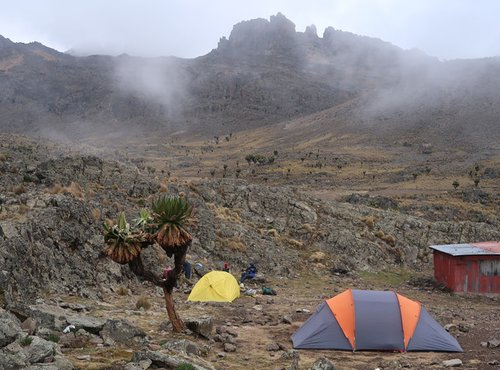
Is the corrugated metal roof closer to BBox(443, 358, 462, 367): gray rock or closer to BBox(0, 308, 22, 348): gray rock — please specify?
BBox(443, 358, 462, 367): gray rock

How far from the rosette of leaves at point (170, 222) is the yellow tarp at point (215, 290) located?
661 centimetres

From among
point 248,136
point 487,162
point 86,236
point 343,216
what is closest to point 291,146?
point 248,136

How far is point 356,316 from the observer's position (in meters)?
13.2

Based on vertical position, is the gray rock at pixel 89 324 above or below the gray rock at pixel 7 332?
below

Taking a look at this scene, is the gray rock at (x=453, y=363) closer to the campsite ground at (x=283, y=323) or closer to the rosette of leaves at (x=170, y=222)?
the campsite ground at (x=283, y=323)

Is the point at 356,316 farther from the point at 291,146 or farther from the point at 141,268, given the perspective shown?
the point at 291,146

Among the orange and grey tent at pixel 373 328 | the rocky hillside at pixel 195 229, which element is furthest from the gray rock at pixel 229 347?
the rocky hillside at pixel 195 229

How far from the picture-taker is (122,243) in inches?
482

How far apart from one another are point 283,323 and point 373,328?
10.9 feet

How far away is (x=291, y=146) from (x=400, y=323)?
4434 inches

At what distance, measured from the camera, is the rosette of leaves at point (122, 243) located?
1220cm

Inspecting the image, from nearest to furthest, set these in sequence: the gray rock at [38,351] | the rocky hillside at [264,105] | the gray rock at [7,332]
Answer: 1. the gray rock at [38,351]
2. the gray rock at [7,332]
3. the rocky hillside at [264,105]

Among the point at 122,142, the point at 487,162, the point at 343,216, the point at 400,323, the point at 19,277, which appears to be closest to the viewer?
the point at 400,323

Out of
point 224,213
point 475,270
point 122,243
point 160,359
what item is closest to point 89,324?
point 122,243
